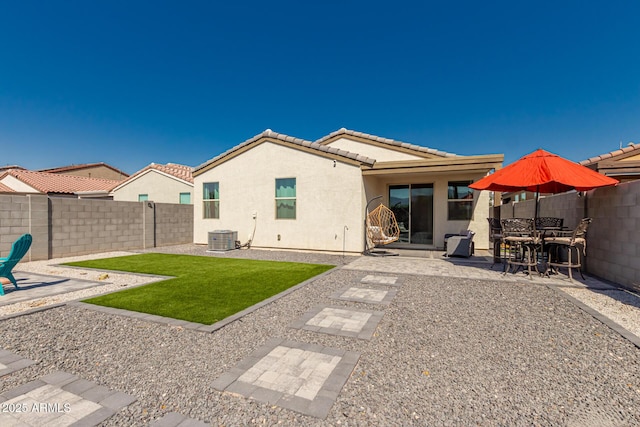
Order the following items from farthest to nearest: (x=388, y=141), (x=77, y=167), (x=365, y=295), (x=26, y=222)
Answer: (x=77, y=167) → (x=388, y=141) → (x=26, y=222) → (x=365, y=295)

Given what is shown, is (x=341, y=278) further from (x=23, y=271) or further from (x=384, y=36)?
(x=384, y=36)

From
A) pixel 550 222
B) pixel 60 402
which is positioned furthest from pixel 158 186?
pixel 550 222

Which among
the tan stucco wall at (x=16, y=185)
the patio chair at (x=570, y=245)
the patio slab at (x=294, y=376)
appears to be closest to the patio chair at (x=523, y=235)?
the patio chair at (x=570, y=245)

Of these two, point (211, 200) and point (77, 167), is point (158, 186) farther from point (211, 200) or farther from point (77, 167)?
point (77, 167)

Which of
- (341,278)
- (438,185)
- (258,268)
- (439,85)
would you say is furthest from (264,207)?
(439,85)

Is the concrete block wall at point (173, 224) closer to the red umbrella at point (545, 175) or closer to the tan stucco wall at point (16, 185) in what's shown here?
the tan stucco wall at point (16, 185)

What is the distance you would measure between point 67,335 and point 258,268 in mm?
4804

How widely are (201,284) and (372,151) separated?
36.5 feet

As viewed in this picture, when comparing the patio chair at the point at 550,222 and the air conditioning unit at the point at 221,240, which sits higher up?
the patio chair at the point at 550,222

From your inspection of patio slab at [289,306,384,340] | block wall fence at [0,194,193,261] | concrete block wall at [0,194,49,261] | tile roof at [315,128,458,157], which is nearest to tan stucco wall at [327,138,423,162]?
tile roof at [315,128,458,157]

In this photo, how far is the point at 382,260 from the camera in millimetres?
9336

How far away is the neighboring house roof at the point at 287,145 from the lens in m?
10.4

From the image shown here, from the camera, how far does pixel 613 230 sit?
20.3 ft

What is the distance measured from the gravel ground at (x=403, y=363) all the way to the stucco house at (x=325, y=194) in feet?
20.3
